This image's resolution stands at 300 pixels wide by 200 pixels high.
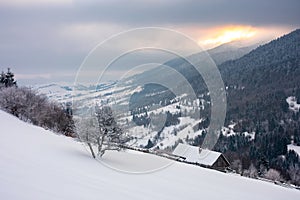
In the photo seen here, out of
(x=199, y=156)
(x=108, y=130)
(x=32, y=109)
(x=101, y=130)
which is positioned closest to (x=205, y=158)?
(x=199, y=156)

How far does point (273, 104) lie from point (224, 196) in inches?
7126

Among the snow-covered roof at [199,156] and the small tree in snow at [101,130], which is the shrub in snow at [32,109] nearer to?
the small tree in snow at [101,130]

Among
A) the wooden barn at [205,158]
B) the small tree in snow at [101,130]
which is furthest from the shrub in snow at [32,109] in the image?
the wooden barn at [205,158]

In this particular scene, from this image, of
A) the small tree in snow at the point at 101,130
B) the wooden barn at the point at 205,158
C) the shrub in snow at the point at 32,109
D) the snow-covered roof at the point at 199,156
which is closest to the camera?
the small tree in snow at the point at 101,130

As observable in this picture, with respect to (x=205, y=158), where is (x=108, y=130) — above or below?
above

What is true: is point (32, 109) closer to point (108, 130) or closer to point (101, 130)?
point (101, 130)

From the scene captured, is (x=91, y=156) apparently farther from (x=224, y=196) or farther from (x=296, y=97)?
(x=296, y=97)

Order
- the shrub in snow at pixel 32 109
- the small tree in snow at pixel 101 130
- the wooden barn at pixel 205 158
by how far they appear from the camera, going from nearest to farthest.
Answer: the small tree in snow at pixel 101 130 < the shrub in snow at pixel 32 109 < the wooden barn at pixel 205 158

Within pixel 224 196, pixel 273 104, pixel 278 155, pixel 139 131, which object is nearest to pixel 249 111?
pixel 273 104

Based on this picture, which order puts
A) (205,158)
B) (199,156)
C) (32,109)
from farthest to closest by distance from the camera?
(199,156)
(205,158)
(32,109)

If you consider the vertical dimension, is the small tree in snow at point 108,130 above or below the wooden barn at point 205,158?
above

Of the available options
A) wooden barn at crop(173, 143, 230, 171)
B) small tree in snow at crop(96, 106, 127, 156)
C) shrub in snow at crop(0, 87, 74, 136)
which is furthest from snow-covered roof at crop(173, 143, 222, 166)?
small tree in snow at crop(96, 106, 127, 156)

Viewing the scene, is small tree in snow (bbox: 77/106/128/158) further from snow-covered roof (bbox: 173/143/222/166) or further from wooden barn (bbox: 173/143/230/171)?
snow-covered roof (bbox: 173/143/222/166)

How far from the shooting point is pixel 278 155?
118875 mm
